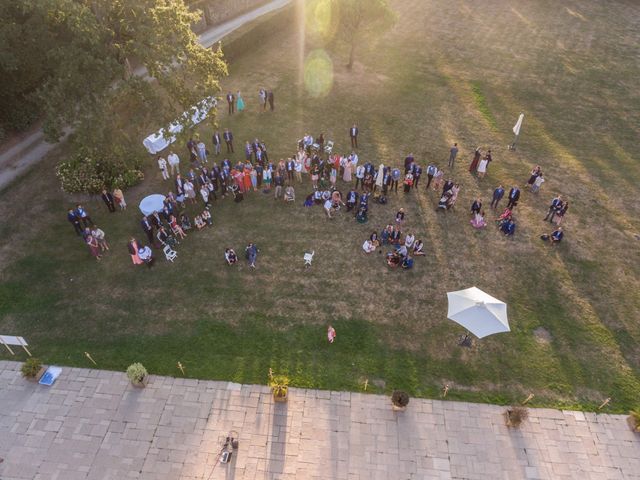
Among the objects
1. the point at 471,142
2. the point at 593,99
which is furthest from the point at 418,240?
the point at 593,99

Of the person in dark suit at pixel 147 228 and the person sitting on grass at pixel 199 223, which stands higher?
the person in dark suit at pixel 147 228

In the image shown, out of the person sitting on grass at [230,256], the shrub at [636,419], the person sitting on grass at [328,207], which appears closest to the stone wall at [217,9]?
the person sitting on grass at [328,207]

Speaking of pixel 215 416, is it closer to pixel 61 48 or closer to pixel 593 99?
pixel 61 48

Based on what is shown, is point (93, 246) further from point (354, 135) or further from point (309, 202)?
point (354, 135)

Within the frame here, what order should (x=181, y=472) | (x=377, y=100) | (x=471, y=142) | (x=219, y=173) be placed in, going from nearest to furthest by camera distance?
(x=181, y=472) → (x=219, y=173) → (x=471, y=142) → (x=377, y=100)

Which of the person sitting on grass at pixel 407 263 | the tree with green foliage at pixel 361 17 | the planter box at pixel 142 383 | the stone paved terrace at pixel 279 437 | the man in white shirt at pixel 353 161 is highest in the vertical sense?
the tree with green foliage at pixel 361 17

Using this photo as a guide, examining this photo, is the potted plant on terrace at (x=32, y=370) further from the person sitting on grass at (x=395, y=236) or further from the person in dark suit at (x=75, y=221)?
the person sitting on grass at (x=395, y=236)

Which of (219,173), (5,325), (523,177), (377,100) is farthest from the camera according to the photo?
(377,100)
